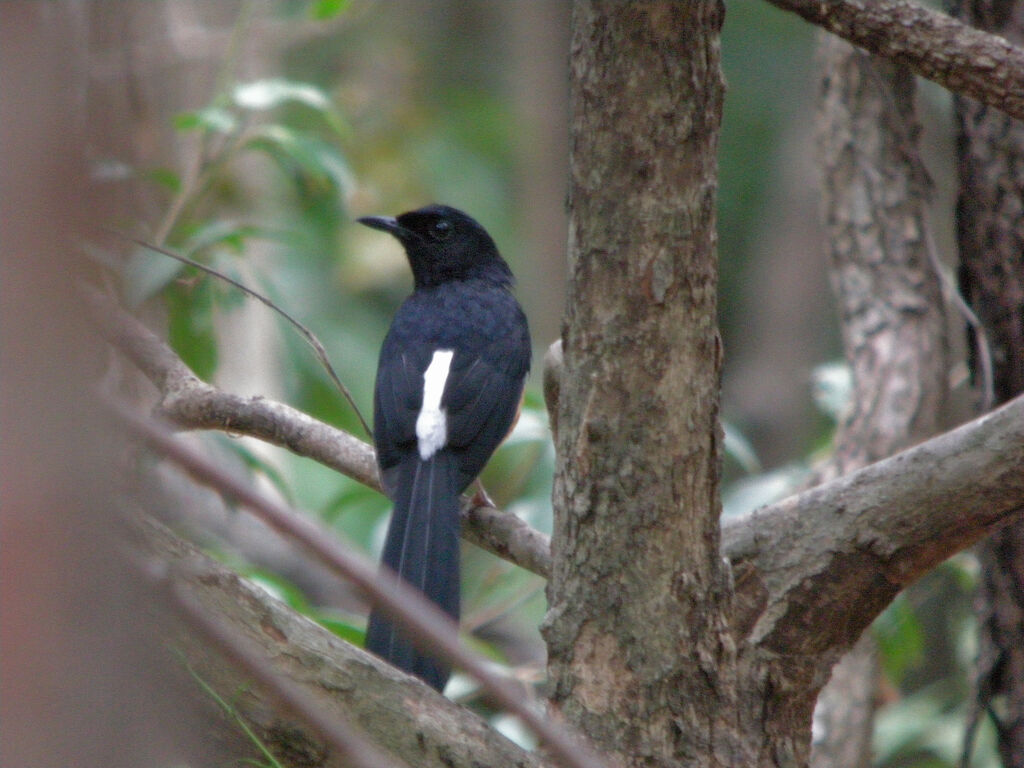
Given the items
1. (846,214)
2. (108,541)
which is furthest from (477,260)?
(108,541)

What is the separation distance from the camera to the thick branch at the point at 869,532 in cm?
213

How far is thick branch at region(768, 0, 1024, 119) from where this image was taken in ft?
7.75

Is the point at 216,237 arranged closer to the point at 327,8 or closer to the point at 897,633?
the point at 327,8

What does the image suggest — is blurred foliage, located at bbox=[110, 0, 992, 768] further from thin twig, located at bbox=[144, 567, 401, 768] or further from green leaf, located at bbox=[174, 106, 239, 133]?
thin twig, located at bbox=[144, 567, 401, 768]

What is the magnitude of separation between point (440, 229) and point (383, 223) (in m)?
0.24

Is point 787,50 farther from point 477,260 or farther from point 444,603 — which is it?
point 444,603

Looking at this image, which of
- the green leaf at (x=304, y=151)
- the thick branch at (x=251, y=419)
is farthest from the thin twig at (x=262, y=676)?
the green leaf at (x=304, y=151)

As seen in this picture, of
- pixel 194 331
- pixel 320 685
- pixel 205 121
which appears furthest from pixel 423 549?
pixel 205 121

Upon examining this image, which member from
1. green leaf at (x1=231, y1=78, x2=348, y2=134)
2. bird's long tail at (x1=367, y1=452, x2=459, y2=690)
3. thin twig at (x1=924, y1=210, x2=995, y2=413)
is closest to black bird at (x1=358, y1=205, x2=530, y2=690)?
bird's long tail at (x1=367, y1=452, x2=459, y2=690)

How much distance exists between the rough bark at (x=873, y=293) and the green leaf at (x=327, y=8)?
5.48 ft

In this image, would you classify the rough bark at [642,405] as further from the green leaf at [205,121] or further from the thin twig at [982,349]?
the green leaf at [205,121]

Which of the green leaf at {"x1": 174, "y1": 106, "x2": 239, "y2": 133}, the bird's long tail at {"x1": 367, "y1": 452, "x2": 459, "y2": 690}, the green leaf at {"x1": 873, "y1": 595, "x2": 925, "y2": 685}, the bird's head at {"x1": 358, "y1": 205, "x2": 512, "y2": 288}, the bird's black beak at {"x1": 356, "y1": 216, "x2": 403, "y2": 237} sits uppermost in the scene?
the green leaf at {"x1": 174, "y1": 106, "x2": 239, "y2": 133}

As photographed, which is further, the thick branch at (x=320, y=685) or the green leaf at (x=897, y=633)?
the green leaf at (x=897, y=633)

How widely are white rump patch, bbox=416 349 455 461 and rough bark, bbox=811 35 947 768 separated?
1346 millimetres
